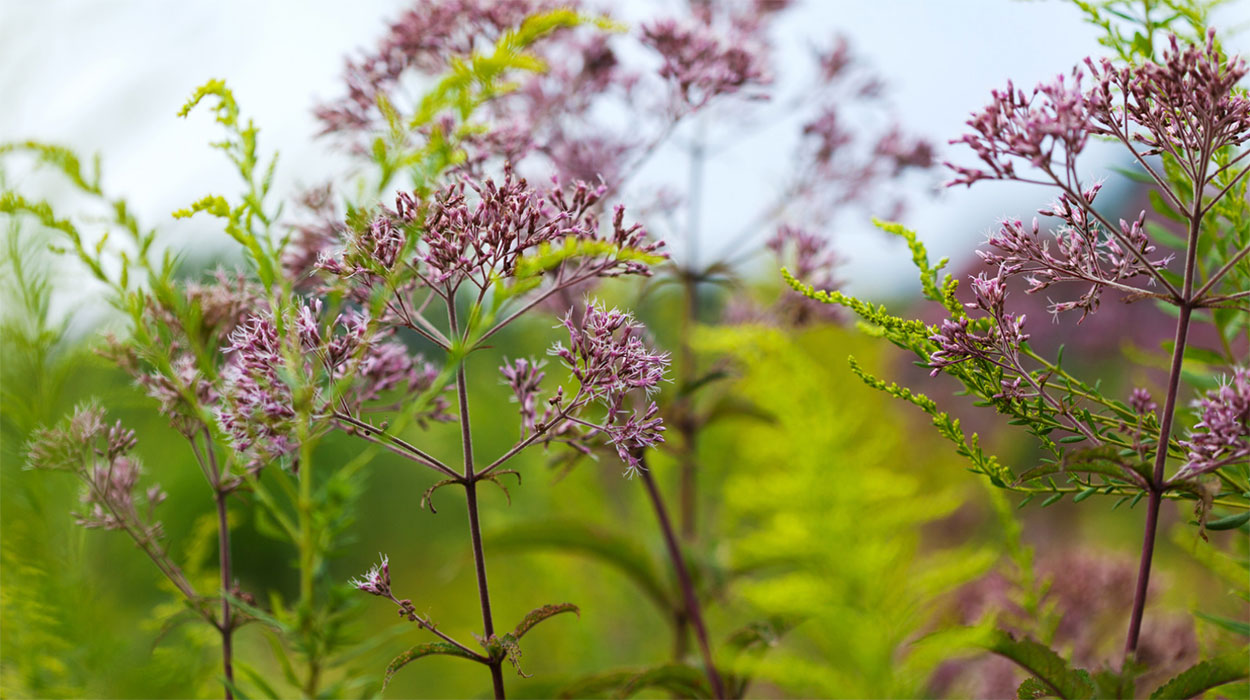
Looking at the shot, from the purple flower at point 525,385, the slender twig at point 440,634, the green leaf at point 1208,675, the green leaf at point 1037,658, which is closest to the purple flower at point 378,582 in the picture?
the slender twig at point 440,634

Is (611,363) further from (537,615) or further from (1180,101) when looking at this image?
(1180,101)

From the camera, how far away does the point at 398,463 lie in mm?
4512

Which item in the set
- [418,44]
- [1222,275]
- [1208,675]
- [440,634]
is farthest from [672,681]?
[418,44]

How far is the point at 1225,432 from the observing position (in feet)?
1.66

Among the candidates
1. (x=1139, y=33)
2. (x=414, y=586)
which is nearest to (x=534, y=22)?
(x=1139, y=33)

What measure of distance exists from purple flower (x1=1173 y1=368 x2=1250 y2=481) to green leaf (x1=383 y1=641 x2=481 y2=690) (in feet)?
1.51

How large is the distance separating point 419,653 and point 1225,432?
0.50m

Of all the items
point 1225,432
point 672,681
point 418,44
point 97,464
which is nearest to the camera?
point 1225,432

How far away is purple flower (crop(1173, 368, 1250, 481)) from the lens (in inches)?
19.9

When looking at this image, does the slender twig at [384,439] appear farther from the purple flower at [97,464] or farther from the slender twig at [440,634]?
the purple flower at [97,464]

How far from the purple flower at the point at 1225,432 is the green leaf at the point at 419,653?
0.46 m

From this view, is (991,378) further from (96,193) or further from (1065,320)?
(1065,320)

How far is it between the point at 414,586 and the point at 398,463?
1.61m

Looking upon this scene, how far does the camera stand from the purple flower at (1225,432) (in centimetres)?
51
